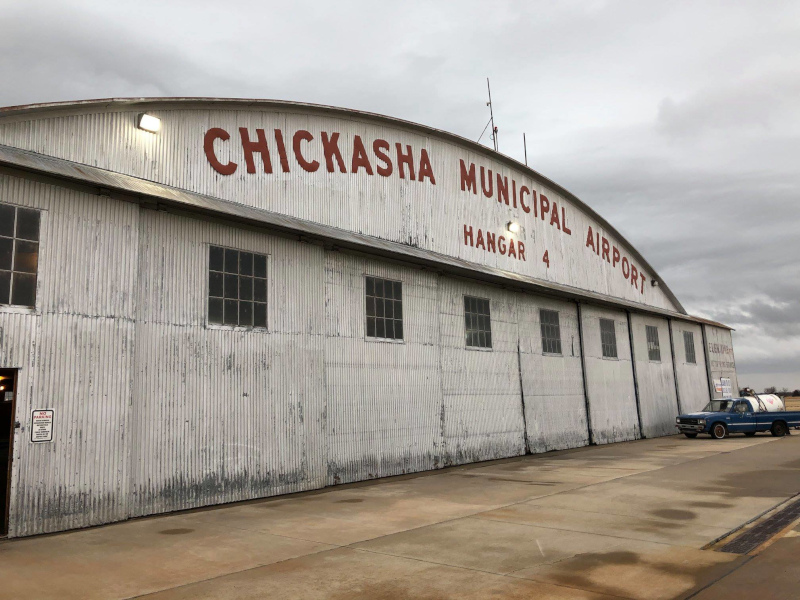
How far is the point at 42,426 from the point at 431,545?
20.1 ft

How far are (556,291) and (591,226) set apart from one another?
5.83 m

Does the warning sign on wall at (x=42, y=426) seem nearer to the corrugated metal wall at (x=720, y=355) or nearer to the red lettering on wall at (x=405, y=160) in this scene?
the red lettering on wall at (x=405, y=160)

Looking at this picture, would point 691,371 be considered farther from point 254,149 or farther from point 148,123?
point 148,123

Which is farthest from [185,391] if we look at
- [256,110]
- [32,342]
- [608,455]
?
[608,455]

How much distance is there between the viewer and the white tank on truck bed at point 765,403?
85.9 feet

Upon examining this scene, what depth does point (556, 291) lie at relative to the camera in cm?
2144

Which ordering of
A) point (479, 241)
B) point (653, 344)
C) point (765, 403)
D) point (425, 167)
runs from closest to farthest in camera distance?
point (425, 167), point (479, 241), point (765, 403), point (653, 344)

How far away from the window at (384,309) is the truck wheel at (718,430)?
1669 cm

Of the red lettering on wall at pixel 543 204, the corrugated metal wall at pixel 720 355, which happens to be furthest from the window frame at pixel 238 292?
the corrugated metal wall at pixel 720 355

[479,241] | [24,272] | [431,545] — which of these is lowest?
[431,545]

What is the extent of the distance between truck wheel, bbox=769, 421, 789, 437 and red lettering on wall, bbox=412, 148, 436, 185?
63.1 feet

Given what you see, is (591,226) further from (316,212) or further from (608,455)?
(316,212)

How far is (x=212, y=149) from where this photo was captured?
12.8 meters

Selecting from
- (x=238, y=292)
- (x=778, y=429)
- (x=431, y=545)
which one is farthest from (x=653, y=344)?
(x=431, y=545)
